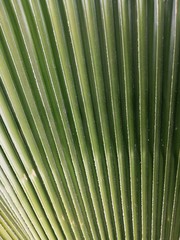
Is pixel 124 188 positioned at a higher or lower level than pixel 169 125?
lower

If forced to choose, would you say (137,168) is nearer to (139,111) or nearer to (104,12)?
(139,111)

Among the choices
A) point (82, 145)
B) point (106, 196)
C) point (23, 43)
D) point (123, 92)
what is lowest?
point (106, 196)

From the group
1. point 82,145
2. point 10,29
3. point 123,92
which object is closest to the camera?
point 10,29

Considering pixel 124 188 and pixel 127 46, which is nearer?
pixel 127 46

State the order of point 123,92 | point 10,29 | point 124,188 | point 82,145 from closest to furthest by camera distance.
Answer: point 10,29 < point 123,92 < point 82,145 < point 124,188

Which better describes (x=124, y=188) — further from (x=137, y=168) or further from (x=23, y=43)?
(x=23, y=43)

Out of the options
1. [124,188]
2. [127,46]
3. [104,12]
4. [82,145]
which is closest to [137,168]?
[124,188]

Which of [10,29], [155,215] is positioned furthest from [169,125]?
[10,29]
